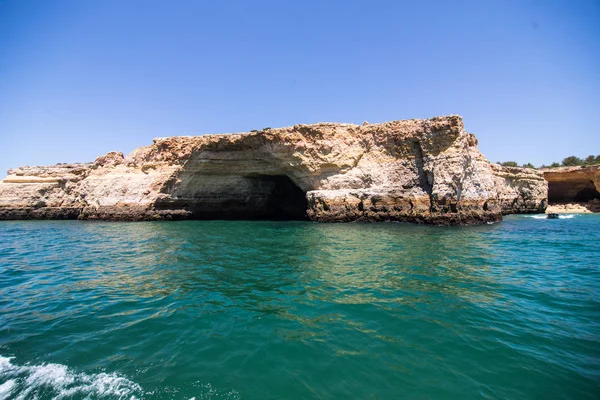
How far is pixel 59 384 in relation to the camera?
3414mm

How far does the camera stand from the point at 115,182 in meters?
27.3

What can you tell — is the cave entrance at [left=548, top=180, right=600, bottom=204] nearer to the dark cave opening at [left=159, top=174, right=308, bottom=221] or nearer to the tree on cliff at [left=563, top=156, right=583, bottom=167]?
the tree on cliff at [left=563, top=156, right=583, bottom=167]

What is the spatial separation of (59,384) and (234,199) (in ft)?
81.6

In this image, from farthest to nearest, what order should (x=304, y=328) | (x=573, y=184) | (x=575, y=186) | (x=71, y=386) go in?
1. (x=575, y=186)
2. (x=573, y=184)
3. (x=304, y=328)
4. (x=71, y=386)

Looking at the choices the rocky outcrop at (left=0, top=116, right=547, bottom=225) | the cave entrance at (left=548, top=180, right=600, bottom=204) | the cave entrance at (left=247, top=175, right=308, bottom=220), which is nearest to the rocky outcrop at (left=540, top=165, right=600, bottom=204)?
the cave entrance at (left=548, top=180, right=600, bottom=204)

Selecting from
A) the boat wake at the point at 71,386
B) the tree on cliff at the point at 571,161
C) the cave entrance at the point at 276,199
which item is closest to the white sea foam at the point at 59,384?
Answer: the boat wake at the point at 71,386

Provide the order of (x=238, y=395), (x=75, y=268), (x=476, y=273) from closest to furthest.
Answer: (x=238, y=395) < (x=476, y=273) < (x=75, y=268)

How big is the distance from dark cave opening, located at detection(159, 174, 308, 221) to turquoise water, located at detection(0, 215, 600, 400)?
17.5m

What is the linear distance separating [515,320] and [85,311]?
7495 mm

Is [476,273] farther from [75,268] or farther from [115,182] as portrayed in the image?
[115,182]

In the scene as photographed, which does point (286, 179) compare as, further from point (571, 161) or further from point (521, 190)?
point (571, 161)

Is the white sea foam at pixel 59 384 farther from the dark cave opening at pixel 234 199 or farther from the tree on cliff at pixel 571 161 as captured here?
the tree on cliff at pixel 571 161

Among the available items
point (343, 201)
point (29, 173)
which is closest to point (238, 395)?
point (343, 201)

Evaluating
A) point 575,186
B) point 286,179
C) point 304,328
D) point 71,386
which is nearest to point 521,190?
point 575,186
